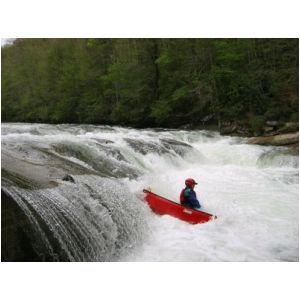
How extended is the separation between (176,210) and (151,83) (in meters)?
8.29

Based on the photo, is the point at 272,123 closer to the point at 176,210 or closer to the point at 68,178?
the point at 176,210

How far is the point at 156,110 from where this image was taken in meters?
11.9

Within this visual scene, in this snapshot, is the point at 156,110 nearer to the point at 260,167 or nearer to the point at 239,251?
the point at 260,167

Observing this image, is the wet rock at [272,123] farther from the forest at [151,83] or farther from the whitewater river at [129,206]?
the whitewater river at [129,206]

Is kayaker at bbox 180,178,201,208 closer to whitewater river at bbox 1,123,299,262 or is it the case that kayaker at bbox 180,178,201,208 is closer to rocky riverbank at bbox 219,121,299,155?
whitewater river at bbox 1,123,299,262

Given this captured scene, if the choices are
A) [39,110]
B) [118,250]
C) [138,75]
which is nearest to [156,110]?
[138,75]

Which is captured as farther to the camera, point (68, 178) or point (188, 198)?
point (188, 198)

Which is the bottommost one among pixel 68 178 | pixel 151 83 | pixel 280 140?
pixel 68 178

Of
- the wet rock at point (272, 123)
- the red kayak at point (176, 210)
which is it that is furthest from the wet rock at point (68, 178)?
the wet rock at point (272, 123)

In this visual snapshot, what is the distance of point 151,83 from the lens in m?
11.8

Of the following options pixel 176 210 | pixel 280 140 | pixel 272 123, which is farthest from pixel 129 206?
pixel 272 123

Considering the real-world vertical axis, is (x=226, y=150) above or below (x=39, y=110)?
below
